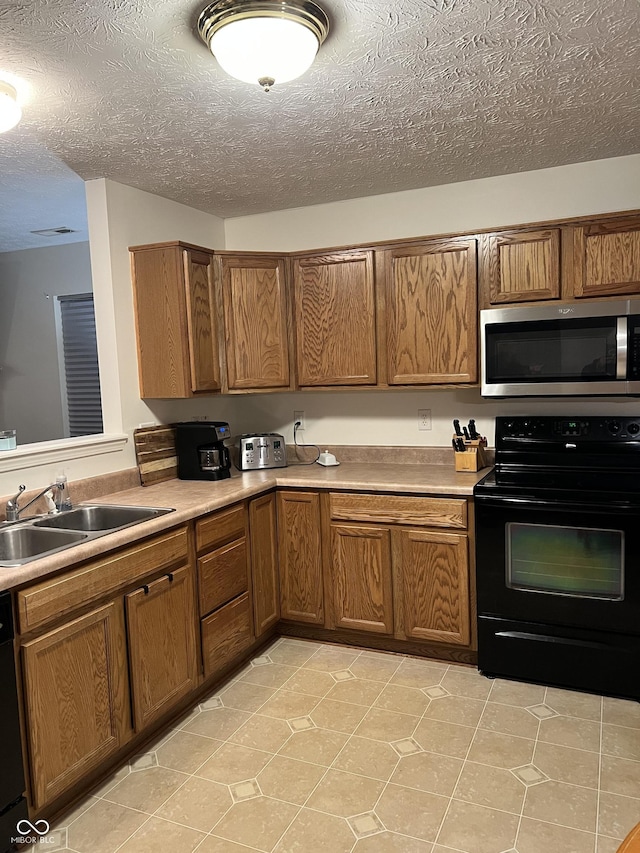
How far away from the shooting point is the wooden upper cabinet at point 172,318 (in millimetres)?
3146

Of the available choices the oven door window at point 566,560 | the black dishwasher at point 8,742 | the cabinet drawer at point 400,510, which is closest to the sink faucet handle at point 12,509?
the black dishwasher at point 8,742

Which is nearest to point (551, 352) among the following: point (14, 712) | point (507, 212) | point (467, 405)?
point (467, 405)

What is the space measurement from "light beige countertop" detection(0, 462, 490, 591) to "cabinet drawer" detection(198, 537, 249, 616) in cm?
22

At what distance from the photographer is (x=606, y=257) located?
2.91m

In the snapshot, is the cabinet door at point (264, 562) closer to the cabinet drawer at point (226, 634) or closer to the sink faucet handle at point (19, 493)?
the cabinet drawer at point (226, 634)

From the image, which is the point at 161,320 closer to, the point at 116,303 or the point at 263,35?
the point at 116,303

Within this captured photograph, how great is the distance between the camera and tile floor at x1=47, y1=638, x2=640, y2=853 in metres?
1.96

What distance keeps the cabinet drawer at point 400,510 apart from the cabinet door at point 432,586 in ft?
0.19

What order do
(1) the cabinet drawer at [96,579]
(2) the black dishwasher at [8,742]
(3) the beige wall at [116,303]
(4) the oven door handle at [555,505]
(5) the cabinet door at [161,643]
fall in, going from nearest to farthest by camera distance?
(2) the black dishwasher at [8,742], (1) the cabinet drawer at [96,579], (5) the cabinet door at [161,643], (4) the oven door handle at [555,505], (3) the beige wall at [116,303]

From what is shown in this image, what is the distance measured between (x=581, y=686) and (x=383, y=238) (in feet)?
8.07

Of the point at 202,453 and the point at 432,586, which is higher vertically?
the point at 202,453

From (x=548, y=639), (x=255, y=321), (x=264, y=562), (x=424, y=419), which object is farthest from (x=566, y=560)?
(x=255, y=321)

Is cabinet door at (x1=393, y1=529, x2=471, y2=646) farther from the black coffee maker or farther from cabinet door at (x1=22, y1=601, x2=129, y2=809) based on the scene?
cabinet door at (x1=22, y1=601, x2=129, y2=809)

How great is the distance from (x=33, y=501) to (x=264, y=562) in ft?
3.83
